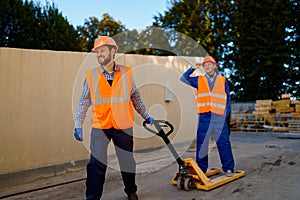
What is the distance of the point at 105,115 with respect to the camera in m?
3.19

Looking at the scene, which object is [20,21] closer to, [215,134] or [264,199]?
[215,134]

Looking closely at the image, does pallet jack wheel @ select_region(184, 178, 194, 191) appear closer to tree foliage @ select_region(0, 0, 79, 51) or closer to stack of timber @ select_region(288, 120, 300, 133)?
stack of timber @ select_region(288, 120, 300, 133)

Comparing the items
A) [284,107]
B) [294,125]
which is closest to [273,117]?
[284,107]

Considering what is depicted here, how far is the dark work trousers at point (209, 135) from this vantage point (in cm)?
432

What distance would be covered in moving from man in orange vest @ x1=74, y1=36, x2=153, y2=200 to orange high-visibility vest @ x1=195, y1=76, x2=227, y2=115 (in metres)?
1.46

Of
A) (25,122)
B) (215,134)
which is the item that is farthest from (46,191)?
(215,134)

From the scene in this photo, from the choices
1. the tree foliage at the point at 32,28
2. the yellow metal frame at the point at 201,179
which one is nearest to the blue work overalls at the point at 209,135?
the yellow metal frame at the point at 201,179

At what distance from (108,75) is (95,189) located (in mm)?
1277

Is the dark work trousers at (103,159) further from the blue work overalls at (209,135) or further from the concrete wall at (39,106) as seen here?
the concrete wall at (39,106)

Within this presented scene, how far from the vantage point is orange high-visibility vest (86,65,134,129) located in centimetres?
318

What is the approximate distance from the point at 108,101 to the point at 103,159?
2.12ft

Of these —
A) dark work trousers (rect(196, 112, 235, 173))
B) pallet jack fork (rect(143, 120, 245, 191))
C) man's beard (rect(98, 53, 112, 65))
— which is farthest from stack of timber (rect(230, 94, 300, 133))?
man's beard (rect(98, 53, 112, 65))

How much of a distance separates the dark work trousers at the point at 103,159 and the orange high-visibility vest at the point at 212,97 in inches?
58.9

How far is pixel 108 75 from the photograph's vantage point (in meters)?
3.27
